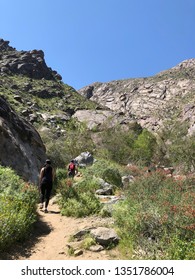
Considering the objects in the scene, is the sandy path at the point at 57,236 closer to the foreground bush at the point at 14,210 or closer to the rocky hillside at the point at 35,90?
the foreground bush at the point at 14,210

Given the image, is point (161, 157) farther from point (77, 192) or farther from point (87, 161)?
point (77, 192)

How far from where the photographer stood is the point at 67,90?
278 feet

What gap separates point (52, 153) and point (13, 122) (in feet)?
23.8

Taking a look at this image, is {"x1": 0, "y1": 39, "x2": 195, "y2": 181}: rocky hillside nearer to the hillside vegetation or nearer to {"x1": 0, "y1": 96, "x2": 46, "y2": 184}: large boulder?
{"x1": 0, "y1": 96, "x2": 46, "y2": 184}: large boulder

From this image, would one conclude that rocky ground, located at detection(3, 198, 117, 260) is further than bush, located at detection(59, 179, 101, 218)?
No

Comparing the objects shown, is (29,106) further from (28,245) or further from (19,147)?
(28,245)

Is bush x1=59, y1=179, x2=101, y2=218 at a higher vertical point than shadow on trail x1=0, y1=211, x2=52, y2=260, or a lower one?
higher

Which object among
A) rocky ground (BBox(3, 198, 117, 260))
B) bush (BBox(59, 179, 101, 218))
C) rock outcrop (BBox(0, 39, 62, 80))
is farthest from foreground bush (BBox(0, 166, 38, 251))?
rock outcrop (BBox(0, 39, 62, 80))

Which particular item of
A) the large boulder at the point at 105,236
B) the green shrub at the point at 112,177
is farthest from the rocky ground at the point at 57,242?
the green shrub at the point at 112,177

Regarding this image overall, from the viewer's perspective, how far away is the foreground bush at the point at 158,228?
21.6 ft

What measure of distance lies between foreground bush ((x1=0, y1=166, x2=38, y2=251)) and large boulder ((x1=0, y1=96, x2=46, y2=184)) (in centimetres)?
325

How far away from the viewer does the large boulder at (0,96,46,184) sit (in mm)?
15492

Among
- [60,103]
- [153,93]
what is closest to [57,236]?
[60,103]
